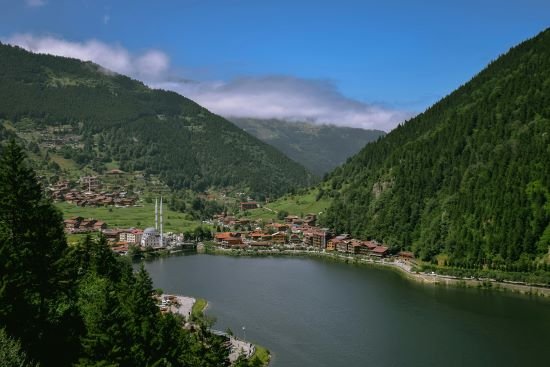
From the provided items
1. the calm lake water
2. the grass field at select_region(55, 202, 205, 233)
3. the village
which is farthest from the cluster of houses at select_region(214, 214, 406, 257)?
the calm lake water

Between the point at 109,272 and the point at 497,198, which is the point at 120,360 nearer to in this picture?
the point at 109,272

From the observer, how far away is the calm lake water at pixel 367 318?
140 ft

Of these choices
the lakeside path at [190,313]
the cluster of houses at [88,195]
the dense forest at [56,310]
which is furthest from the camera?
the cluster of houses at [88,195]

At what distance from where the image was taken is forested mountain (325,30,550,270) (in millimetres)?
76000

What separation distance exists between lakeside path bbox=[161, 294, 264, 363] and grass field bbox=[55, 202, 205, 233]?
5868cm

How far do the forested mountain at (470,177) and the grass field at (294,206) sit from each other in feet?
17.3

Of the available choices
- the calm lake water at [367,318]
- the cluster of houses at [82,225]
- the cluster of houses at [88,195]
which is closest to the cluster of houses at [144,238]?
the cluster of houses at [82,225]

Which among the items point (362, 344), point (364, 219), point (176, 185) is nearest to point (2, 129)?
point (176, 185)

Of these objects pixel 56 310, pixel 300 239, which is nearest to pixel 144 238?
pixel 300 239

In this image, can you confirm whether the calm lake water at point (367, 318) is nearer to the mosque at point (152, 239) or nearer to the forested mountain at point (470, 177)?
the forested mountain at point (470, 177)

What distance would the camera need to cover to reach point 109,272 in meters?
39.4

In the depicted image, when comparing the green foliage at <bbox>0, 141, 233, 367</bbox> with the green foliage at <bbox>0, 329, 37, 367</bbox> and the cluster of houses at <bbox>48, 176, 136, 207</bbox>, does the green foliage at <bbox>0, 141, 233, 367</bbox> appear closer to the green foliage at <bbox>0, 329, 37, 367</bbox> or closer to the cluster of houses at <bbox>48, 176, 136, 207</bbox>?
the green foliage at <bbox>0, 329, 37, 367</bbox>

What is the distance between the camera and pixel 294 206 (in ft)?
465

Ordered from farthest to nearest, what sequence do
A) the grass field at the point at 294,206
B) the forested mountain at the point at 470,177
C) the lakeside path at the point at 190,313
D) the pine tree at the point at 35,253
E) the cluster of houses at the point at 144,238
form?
1. the grass field at the point at 294,206
2. the cluster of houses at the point at 144,238
3. the forested mountain at the point at 470,177
4. the lakeside path at the point at 190,313
5. the pine tree at the point at 35,253
